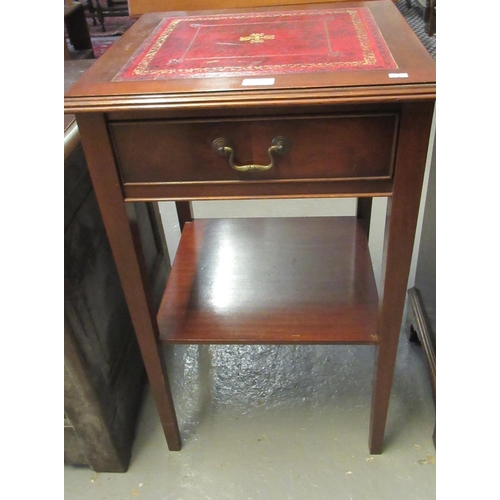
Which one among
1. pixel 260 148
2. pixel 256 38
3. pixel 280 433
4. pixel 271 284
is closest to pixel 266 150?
pixel 260 148

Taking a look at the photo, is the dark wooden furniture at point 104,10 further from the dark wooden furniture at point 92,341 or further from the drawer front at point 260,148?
the drawer front at point 260,148

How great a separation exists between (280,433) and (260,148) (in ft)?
2.51

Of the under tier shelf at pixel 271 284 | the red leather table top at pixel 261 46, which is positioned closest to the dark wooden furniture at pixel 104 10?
the under tier shelf at pixel 271 284

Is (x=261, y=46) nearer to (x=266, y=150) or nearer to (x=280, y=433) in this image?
(x=266, y=150)

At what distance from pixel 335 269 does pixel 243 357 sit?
415 millimetres

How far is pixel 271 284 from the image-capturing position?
1.12 meters

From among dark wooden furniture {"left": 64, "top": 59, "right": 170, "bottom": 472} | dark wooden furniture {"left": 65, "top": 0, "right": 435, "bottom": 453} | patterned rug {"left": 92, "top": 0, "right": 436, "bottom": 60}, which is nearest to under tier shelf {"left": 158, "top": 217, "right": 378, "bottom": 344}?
dark wooden furniture {"left": 65, "top": 0, "right": 435, "bottom": 453}

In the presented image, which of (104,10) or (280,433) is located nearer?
(280,433)

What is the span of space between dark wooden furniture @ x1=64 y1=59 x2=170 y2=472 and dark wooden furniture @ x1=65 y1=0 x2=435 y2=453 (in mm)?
115

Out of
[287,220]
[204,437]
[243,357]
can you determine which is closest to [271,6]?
[287,220]

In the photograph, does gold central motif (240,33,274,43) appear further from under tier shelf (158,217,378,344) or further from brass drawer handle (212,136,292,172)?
under tier shelf (158,217,378,344)

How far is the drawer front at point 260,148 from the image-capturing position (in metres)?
0.70

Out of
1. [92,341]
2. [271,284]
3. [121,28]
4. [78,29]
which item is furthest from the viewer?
[121,28]

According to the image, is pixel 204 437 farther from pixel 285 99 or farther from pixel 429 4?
pixel 429 4
